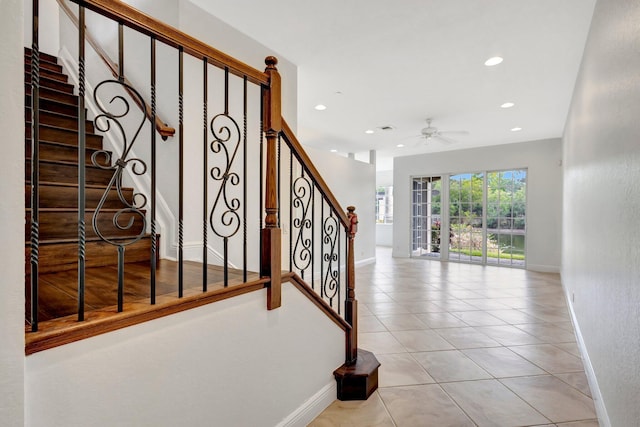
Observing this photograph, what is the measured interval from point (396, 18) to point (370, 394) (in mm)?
2937

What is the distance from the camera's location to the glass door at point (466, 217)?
26.3 feet

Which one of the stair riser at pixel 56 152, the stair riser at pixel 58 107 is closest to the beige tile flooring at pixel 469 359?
the stair riser at pixel 56 152

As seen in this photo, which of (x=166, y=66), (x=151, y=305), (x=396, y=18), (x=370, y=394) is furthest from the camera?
(x=396, y=18)

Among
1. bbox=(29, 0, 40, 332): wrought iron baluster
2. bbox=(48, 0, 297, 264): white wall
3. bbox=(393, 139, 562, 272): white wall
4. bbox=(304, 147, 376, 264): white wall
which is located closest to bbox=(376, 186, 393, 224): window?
bbox=(393, 139, 562, 272): white wall

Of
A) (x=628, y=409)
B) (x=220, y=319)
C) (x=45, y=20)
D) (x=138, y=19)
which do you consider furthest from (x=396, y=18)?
(x=45, y=20)

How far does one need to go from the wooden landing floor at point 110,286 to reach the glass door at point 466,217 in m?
7.45

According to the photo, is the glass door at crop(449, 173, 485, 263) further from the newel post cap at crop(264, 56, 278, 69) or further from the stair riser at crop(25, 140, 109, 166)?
the stair riser at crop(25, 140, 109, 166)

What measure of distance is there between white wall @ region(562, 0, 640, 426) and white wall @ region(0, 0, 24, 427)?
207 centimetres

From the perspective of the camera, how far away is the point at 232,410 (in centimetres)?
149

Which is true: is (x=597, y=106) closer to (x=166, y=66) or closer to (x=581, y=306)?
(x=581, y=306)

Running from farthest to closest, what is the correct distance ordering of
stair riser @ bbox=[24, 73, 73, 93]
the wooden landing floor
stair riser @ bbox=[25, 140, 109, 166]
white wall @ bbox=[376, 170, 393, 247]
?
1. white wall @ bbox=[376, 170, 393, 247]
2. stair riser @ bbox=[24, 73, 73, 93]
3. stair riser @ bbox=[25, 140, 109, 166]
4. the wooden landing floor

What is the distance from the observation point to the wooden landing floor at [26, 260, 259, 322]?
1.21 m

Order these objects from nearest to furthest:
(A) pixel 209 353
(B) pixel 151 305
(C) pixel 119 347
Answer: (C) pixel 119 347 < (B) pixel 151 305 < (A) pixel 209 353

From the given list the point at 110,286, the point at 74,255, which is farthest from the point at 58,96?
the point at 110,286
